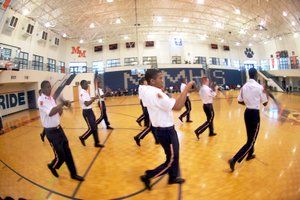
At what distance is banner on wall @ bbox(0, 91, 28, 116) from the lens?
16.1 metres

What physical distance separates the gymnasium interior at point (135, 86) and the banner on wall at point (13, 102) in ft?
0.29

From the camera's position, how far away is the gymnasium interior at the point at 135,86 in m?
3.28

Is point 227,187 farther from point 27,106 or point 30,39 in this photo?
point 30,39

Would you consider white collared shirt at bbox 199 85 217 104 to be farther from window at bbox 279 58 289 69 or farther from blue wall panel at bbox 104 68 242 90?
blue wall panel at bbox 104 68 242 90

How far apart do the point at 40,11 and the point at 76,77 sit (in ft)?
24.1

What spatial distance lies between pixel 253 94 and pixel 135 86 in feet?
85.2

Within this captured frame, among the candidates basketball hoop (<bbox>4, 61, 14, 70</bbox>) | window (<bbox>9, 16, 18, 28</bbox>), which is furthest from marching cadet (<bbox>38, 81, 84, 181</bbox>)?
window (<bbox>9, 16, 18, 28</bbox>)

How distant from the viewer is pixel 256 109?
3951 millimetres

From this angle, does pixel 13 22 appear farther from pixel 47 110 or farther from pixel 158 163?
pixel 158 163

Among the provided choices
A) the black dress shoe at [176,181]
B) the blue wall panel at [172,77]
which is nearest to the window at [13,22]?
the blue wall panel at [172,77]

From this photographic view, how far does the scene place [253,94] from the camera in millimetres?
3932

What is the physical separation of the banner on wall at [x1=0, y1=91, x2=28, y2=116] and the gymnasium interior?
0.09 metres

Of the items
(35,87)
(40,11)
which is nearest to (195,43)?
(40,11)

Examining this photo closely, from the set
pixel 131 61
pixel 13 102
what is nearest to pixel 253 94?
pixel 13 102
